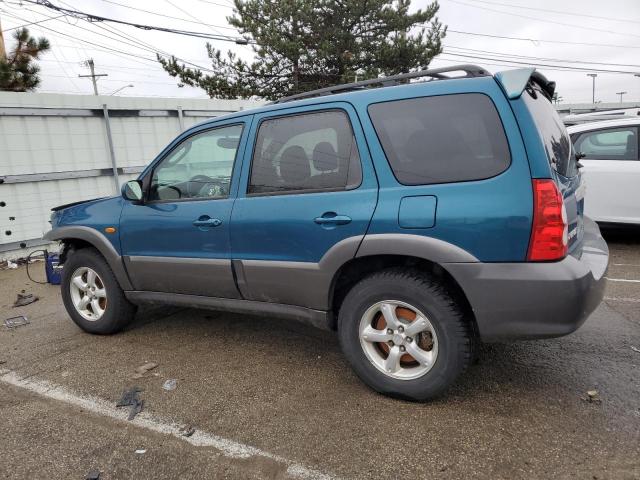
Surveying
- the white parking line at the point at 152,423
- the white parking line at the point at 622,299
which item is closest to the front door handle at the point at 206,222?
the white parking line at the point at 152,423

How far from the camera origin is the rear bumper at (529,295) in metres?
2.41

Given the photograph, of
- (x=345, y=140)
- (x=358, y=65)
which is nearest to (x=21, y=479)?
(x=345, y=140)

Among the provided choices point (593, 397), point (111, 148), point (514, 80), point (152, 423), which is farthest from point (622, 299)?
point (111, 148)

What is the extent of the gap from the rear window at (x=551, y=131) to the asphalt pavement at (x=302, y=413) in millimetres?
1309

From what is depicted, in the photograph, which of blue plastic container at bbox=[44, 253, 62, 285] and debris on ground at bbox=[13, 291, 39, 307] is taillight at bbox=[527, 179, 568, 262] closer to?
debris on ground at bbox=[13, 291, 39, 307]

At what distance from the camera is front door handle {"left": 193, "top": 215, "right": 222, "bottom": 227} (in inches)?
133

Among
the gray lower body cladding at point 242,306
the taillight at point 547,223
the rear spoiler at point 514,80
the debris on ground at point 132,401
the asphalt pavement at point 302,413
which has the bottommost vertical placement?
the asphalt pavement at point 302,413

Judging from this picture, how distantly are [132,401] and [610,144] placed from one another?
21.1ft

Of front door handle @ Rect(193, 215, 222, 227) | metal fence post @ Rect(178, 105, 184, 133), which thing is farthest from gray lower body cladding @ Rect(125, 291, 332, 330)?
metal fence post @ Rect(178, 105, 184, 133)

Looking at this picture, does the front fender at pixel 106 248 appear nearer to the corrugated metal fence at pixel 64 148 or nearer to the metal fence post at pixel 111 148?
the corrugated metal fence at pixel 64 148

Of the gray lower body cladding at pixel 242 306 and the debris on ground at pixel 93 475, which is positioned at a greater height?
the gray lower body cladding at pixel 242 306

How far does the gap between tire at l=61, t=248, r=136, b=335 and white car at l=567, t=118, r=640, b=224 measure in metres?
5.74

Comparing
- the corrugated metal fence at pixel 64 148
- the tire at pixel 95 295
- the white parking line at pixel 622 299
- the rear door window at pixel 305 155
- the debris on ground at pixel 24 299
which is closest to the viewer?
the rear door window at pixel 305 155

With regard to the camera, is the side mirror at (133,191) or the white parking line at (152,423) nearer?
the white parking line at (152,423)
